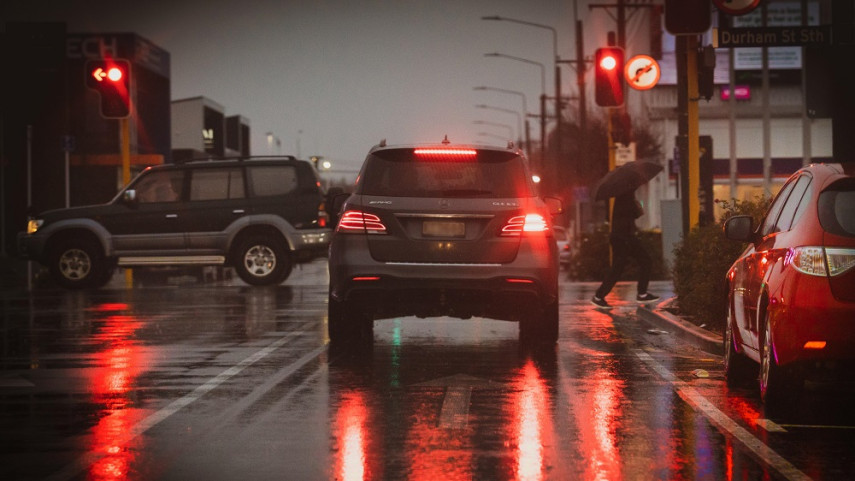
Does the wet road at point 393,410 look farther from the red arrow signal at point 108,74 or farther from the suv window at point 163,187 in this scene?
the red arrow signal at point 108,74

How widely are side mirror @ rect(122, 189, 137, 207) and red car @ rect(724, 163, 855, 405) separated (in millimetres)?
15773

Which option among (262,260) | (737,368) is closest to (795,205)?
(737,368)

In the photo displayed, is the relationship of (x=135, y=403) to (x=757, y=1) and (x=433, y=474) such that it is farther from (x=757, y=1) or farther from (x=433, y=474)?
(x=757, y=1)

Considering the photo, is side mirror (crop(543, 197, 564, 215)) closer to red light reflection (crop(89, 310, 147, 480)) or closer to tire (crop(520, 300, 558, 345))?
tire (crop(520, 300, 558, 345))

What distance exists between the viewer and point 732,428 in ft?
27.2

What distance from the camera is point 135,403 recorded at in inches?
372

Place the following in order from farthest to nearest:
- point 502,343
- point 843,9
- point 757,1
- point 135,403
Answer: point 757,1, point 843,9, point 502,343, point 135,403

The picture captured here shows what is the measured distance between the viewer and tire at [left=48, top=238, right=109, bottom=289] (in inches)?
923

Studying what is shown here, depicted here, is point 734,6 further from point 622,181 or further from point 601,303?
point 601,303

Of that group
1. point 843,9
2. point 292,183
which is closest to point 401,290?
point 843,9

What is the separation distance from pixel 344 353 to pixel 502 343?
190 cm

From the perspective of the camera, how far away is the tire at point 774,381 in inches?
340

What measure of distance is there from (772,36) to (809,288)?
27.3 feet

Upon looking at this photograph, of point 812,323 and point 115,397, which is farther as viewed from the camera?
point 115,397
